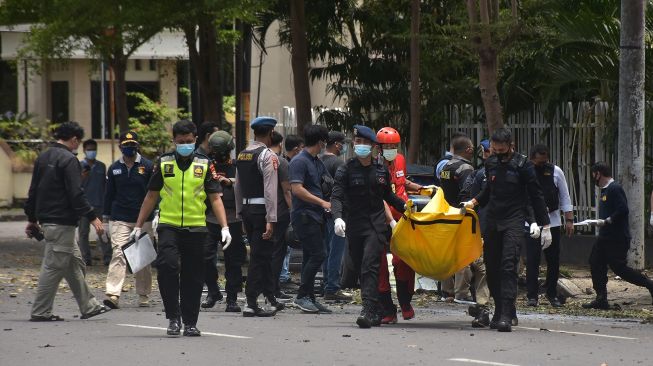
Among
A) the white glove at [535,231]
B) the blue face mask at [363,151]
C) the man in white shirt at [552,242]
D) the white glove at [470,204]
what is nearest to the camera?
the white glove at [535,231]

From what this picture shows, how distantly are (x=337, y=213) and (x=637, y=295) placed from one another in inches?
184

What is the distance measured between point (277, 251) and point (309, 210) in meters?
0.51

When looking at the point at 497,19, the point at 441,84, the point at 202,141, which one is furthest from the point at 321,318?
the point at 441,84

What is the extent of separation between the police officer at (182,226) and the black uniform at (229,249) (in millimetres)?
1981

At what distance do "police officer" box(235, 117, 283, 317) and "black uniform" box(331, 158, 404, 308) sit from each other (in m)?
0.77

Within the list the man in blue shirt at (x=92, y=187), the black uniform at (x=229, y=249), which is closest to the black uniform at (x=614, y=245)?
the black uniform at (x=229, y=249)

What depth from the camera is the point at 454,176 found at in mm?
13805

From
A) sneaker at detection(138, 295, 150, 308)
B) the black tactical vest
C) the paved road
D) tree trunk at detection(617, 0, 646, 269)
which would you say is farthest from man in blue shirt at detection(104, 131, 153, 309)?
tree trunk at detection(617, 0, 646, 269)

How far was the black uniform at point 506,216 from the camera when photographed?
11.5 meters

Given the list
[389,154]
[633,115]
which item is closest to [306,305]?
[389,154]

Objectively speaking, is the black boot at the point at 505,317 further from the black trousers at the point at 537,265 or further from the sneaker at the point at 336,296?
the sneaker at the point at 336,296

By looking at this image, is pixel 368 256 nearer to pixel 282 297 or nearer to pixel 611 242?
pixel 282 297

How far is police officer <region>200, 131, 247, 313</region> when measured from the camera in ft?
43.1

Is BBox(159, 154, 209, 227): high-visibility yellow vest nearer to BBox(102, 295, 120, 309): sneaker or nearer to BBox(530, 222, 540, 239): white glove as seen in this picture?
BBox(102, 295, 120, 309): sneaker
